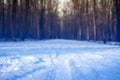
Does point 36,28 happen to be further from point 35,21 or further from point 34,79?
point 34,79

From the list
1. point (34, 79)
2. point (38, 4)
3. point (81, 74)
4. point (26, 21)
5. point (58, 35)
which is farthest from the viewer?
point (58, 35)

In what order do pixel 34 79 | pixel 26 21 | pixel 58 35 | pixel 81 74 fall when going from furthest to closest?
pixel 58 35 → pixel 26 21 → pixel 81 74 → pixel 34 79

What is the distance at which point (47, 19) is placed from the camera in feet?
172

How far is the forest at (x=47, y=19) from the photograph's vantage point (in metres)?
44.6

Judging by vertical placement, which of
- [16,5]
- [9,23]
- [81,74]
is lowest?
[81,74]

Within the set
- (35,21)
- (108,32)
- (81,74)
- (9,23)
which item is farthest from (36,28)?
(81,74)

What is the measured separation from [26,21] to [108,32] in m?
15.5

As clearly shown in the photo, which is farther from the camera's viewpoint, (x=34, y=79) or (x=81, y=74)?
(x=81, y=74)

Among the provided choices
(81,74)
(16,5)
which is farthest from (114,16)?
(81,74)

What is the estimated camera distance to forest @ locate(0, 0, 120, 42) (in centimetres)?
4462

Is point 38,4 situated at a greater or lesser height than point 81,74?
greater

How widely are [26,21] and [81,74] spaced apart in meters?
38.2

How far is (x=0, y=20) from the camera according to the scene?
151ft

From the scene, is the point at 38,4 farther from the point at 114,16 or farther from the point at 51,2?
the point at 114,16
